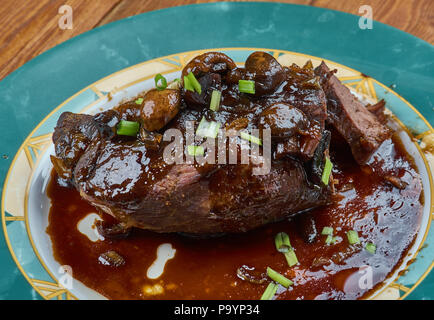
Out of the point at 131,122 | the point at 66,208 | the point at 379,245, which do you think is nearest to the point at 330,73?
the point at 379,245

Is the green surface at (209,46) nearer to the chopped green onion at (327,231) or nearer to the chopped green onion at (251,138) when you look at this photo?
the chopped green onion at (327,231)

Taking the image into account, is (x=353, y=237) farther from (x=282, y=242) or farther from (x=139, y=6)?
(x=139, y=6)

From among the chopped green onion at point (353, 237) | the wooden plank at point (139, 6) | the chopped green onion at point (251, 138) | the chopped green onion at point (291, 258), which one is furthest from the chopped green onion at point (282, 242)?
the wooden plank at point (139, 6)

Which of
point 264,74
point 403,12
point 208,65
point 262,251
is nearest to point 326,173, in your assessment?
point 262,251

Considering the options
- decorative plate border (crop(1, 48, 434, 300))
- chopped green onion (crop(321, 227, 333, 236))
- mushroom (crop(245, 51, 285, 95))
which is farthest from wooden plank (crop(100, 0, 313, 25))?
chopped green onion (crop(321, 227, 333, 236))

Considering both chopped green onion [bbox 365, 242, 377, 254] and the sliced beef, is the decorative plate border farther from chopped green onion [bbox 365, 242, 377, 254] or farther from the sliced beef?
the sliced beef
